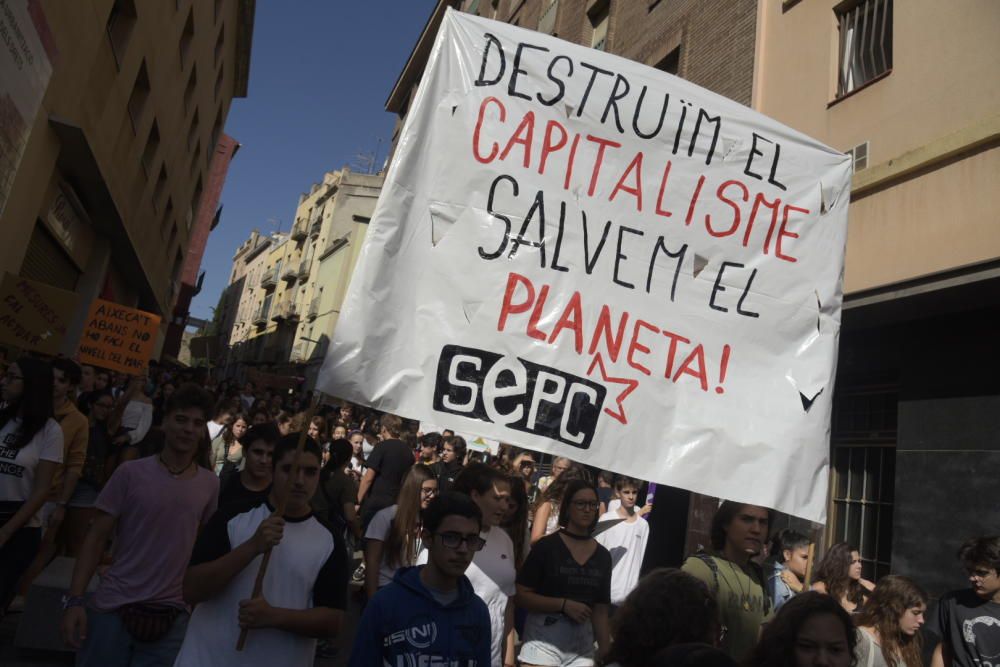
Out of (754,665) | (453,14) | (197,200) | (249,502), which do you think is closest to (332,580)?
(249,502)

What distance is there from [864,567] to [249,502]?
7570 mm

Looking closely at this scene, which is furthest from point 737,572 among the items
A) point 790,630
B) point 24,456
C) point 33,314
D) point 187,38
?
point 187,38

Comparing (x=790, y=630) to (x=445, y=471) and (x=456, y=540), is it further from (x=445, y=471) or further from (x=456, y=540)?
(x=445, y=471)

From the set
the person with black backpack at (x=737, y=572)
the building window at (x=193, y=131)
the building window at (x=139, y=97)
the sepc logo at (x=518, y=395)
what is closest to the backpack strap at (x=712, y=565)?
the person with black backpack at (x=737, y=572)

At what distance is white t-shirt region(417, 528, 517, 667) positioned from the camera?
3789 mm

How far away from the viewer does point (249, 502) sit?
2.82 m

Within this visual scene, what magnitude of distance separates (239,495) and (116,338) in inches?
283

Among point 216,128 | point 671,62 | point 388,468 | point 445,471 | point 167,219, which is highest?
point 216,128

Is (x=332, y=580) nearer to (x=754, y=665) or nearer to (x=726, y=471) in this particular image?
(x=754, y=665)

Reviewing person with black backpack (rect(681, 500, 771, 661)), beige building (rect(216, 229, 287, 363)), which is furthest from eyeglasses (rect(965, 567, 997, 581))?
beige building (rect(216, 229, 287, 363))

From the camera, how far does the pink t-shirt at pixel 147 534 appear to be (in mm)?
3252

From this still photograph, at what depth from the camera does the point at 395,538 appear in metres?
4.46

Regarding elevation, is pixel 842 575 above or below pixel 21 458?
above

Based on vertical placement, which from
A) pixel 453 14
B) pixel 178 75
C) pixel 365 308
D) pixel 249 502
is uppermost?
pixel 178 75
